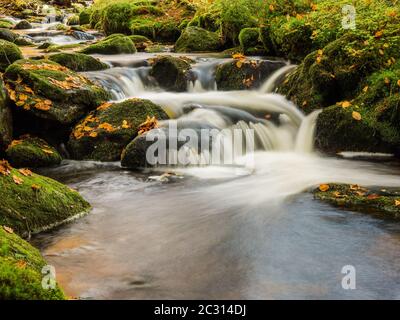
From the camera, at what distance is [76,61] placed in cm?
1125

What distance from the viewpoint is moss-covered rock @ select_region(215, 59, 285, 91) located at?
11.0 meters

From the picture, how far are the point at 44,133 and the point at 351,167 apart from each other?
5332mm

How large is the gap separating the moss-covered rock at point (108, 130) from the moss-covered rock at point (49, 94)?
324 mm

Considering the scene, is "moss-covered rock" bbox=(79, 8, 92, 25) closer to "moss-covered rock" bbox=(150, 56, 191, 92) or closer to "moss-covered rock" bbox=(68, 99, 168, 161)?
"moss-covered rock" bbox=(150, 56, 191, 92)

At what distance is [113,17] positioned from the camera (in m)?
20.8

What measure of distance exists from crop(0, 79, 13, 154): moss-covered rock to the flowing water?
98 cm

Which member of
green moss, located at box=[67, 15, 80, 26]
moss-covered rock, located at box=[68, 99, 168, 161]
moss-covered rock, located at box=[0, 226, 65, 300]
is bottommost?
moss-covered rock, located at box=[0, 226, 65, 300]

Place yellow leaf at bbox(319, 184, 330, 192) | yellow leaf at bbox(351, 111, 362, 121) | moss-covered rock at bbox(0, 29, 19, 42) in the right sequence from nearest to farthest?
yellow leaf at bbox(319, 184, 330, 192), yellow leaf at bbox(351, 111, 362, 121), moss-covered rock at bbox(0, 29, 19, 42)

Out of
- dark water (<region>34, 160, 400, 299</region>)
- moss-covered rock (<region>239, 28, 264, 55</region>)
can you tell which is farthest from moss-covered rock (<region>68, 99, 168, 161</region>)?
moss-covered rock (<region>239, 28, 264, 55</region>)

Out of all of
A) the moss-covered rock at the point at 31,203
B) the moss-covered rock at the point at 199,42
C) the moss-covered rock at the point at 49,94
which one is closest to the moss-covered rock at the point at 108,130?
the moss-covered rock at the point at 49,94

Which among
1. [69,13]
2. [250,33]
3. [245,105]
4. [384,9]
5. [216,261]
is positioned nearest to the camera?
[216,261]

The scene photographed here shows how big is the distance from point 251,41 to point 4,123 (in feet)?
26.7
